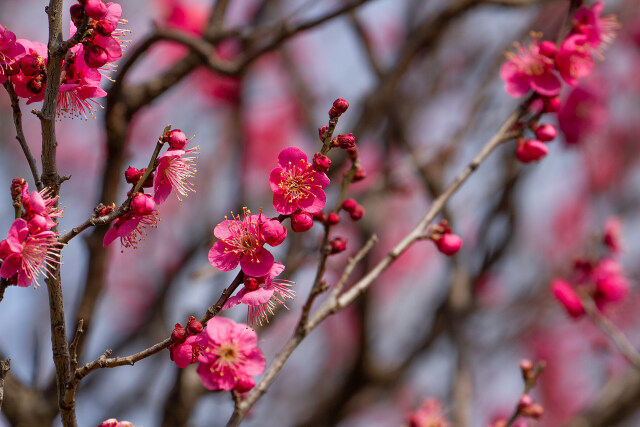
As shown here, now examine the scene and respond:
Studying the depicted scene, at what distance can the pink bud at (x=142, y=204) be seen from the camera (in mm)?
1151

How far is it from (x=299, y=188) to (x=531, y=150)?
2.91 feet

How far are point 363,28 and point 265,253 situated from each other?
282 centimetres

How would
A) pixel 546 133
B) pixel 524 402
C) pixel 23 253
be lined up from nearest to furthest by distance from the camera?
pixel 23 253 < pixel 524 402 < pixel 546 133

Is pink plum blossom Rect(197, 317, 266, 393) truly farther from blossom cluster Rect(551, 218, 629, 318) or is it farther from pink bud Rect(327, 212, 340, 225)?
blossom cluster Rect(551, 218, 629, 318)

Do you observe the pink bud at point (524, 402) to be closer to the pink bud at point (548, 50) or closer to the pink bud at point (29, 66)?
the pink bud at point (548, 50)

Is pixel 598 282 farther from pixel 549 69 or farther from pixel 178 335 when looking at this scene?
pixel 178 335

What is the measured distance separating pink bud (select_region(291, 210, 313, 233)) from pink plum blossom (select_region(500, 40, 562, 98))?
3.09ft

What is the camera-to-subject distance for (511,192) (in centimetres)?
357

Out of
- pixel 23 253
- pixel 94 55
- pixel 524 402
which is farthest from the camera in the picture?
pixel 524 402

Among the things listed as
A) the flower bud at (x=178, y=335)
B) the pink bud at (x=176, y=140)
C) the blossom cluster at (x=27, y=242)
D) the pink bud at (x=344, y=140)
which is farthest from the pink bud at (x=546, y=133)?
the blossom cluster at (x=27, y=242)

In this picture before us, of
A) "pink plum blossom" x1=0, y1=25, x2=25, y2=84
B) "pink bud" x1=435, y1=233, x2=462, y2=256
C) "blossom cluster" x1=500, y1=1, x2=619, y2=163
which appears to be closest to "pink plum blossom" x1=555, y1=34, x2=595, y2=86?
"blossom cluster" x1=500, y1=1, x2=619, y2=163

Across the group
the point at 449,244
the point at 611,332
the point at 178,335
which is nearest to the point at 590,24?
the point at 449,244

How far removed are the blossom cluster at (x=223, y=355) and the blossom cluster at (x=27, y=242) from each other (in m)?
0.29

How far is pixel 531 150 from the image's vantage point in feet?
6.03
